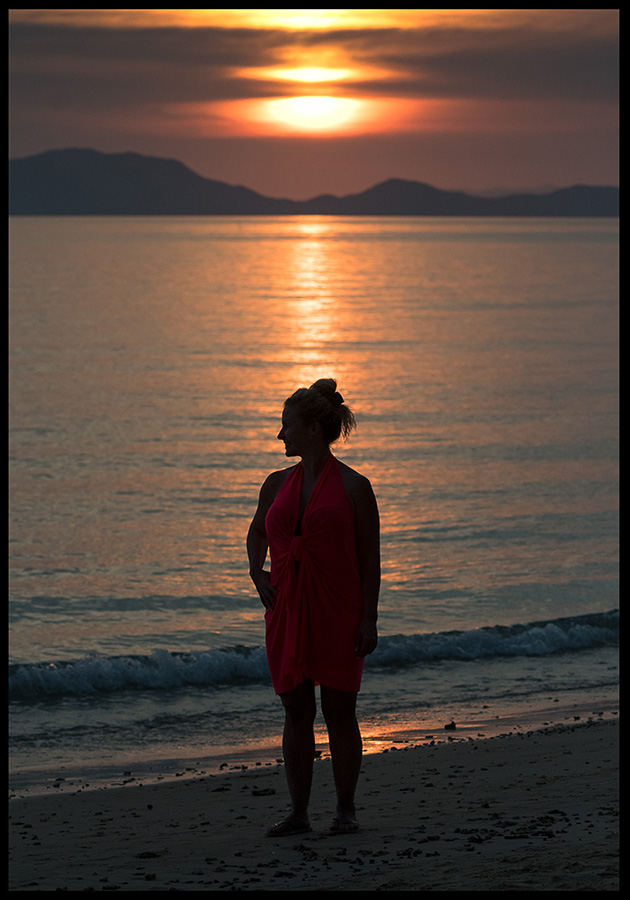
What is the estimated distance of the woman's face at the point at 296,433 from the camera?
4.90 m

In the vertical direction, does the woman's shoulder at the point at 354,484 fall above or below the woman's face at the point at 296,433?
below

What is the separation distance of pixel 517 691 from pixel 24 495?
34.7 ft

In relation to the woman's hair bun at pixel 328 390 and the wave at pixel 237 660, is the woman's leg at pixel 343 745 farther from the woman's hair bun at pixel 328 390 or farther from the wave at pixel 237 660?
the wave at pixel 237 660

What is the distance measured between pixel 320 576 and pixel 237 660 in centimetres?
536

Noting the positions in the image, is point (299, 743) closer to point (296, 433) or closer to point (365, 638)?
point (365, 638)

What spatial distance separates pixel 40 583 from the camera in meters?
13.0

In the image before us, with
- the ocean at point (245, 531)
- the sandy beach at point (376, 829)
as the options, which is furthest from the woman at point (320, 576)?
the ocean at point (245, 531)

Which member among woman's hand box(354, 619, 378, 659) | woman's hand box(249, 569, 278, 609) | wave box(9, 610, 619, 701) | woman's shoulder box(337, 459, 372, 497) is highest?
woman's shoulder box(337, 459, 372, 497)

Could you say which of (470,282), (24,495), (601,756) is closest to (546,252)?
(470,282)

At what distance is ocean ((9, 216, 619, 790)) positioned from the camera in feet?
28.9

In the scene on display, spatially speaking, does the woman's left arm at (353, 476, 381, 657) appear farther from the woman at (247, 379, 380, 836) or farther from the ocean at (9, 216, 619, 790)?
the ocean at (9, 216, 619, 790)

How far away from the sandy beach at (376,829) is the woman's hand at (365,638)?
2.70 ft

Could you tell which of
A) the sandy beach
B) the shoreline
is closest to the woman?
the sandy beach

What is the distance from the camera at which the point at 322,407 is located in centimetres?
491
